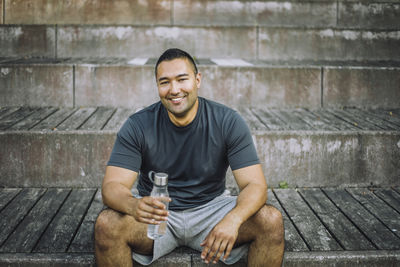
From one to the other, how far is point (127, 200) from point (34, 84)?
2.50 metres

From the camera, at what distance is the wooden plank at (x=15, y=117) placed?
3389 mm

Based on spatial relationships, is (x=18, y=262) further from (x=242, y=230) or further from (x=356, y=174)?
(x=356, y=174)

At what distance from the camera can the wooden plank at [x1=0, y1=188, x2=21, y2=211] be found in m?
2.98

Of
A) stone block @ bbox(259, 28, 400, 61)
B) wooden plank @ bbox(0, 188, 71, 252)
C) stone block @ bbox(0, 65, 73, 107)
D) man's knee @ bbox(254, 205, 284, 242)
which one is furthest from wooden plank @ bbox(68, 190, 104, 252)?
stone block @ bbox(259, 28, 400, 61)

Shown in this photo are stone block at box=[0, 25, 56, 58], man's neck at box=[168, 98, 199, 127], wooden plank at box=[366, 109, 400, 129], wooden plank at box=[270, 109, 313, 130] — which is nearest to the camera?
man's neck at box=[168, 98, 199, 127]

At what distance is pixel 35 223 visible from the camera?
2695mm

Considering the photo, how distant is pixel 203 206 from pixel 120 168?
0.54m

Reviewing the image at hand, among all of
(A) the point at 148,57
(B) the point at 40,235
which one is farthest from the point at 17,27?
(B) the point at 40,235

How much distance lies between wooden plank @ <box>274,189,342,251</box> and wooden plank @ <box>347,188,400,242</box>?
0.45 meters

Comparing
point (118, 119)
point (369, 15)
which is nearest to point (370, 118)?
point (118, 119)

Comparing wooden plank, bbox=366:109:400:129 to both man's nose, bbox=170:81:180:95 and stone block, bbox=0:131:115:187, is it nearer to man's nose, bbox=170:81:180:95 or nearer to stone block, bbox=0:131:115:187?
man's nose, bbox=170:81:180:95

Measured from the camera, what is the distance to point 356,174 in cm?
335

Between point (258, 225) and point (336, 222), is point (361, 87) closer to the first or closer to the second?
point (336, 222)

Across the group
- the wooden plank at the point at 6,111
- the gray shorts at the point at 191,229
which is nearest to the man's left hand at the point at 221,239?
the gray shorts at the point at 191,229
